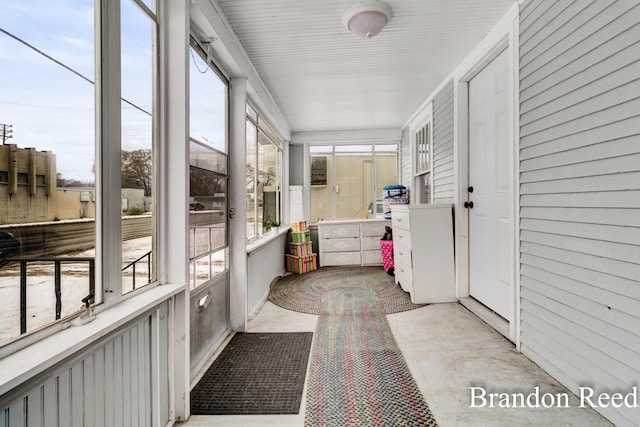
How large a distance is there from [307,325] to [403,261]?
1471mm

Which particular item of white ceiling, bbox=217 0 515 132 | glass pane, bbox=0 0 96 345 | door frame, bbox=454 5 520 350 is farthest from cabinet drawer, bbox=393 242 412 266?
glass pane, bbox=0 0 96 345

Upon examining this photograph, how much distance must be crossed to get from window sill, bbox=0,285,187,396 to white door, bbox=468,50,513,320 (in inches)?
103

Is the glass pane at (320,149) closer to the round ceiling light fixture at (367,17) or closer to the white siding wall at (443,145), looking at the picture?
the white siding wall at (443,145)

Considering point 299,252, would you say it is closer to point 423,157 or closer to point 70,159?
point 423,157

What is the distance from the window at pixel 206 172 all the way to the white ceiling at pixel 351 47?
0.52 metres

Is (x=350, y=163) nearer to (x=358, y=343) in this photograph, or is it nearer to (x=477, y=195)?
(x=477, y=195)

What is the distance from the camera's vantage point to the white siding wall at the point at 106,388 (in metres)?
0.87

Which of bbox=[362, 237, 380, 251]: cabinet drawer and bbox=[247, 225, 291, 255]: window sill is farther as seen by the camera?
bbox=[362, 237, 380, 251]: cabinet drawer

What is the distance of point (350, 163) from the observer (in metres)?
5.99

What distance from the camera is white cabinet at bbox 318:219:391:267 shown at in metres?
5.27

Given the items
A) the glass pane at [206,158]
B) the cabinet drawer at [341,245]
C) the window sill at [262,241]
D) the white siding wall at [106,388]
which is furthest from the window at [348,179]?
the white siding wall at [106,388]

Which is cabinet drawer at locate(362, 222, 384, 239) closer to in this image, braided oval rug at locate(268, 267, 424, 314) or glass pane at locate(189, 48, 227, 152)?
braided oval rug at locate(268, 267, 424, 314)

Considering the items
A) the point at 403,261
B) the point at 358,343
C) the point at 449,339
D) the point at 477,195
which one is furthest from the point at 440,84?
the point at 358,343

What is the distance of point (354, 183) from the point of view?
600 centimetres
